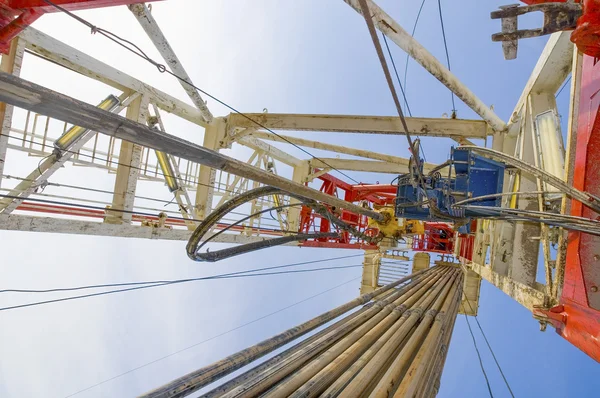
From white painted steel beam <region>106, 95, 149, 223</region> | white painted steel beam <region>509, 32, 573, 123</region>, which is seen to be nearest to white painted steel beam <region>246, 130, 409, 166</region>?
white painted steel beam <region>509, 32, 573, 123</region>

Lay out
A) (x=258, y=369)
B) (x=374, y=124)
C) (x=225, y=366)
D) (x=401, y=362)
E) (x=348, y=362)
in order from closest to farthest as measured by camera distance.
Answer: (x=225, y=366) → (x=258, y=369) → (x=348, y=362) → (x=401, y=362) → (x=374, y=124)

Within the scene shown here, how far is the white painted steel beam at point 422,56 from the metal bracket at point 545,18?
1959 mm

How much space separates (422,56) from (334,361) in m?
5.17

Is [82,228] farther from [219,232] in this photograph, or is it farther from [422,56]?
[422,56]

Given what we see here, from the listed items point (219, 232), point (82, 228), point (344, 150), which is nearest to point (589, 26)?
point (219, 232)

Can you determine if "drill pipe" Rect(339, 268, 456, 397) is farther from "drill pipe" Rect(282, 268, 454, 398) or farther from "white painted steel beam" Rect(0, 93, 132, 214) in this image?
"white painted steel beam" Rect(0, 93, 132, 214)

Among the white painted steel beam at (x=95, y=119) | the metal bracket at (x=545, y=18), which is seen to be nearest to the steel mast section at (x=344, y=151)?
the white painted steel beam at (x=95, y=119)

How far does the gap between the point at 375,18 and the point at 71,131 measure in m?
5.07

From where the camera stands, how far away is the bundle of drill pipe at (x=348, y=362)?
8.95 ft

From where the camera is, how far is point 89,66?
5.40 metres

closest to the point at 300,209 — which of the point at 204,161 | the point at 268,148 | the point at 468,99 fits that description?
the point at 268,148

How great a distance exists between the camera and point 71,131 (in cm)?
527

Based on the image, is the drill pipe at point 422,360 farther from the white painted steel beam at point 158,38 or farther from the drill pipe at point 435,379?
the white painted steel beam at point 158,38

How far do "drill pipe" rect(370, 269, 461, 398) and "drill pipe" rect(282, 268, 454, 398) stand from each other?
1.26 ft
